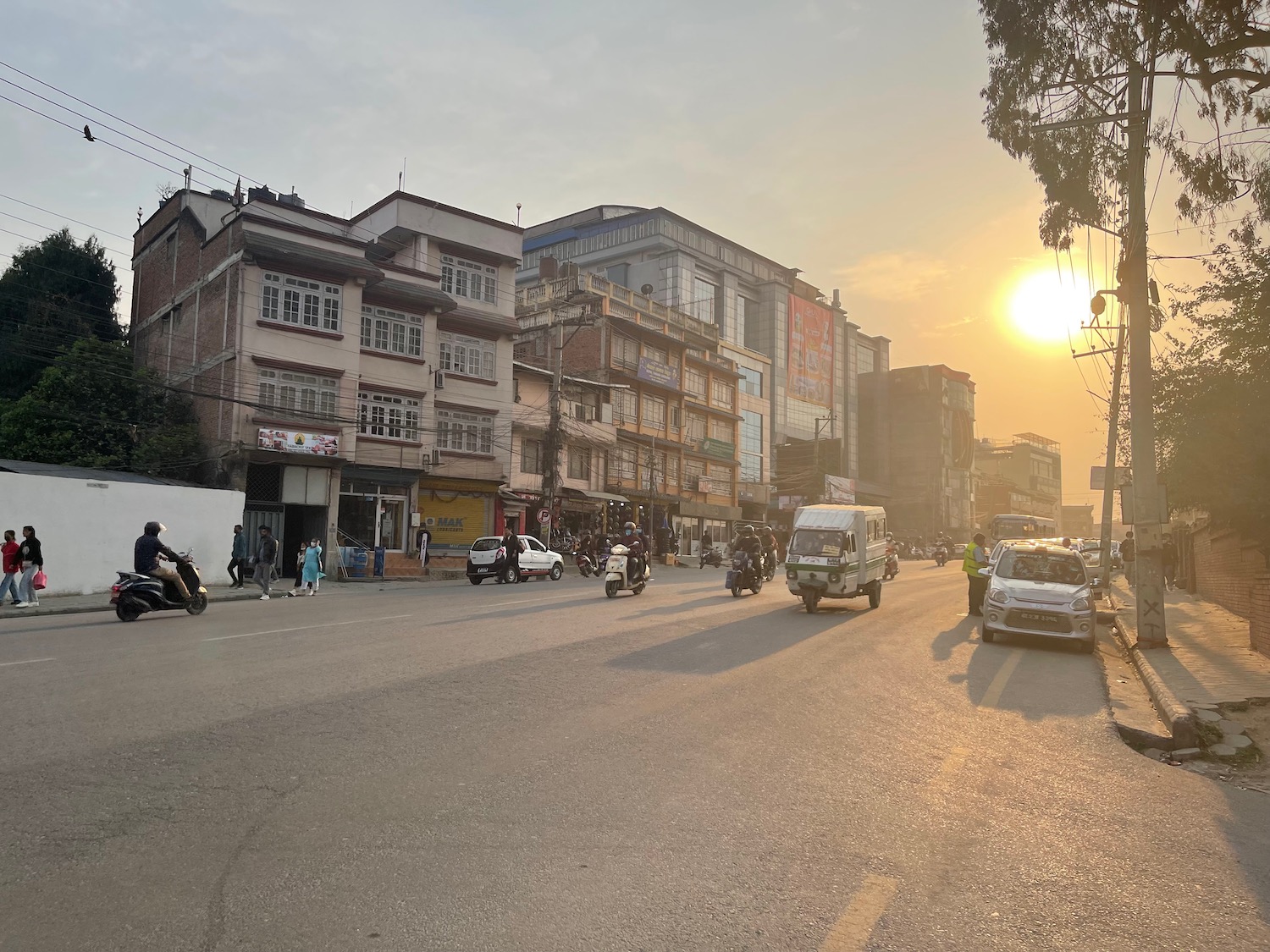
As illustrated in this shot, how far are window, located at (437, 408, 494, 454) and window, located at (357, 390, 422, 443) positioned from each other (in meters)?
1.69

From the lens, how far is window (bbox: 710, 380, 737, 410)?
62844mm

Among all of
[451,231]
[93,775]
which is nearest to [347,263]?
[451,231]

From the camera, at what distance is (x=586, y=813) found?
5059 mm

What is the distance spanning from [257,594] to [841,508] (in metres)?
15.1

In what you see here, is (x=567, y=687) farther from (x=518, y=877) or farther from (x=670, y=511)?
(x=670, y=511)

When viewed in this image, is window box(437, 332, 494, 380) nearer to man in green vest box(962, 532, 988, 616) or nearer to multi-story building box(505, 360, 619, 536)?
multi-story building box(505, 360, 619, 536)

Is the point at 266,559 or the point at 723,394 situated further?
the point at 723,394

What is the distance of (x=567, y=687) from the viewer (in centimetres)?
887

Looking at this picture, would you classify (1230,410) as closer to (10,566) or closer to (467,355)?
(10,566)

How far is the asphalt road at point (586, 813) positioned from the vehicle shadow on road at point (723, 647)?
188mm

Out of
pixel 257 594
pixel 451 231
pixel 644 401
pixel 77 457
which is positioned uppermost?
pixel 451 231

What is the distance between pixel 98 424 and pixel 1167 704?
112 ft

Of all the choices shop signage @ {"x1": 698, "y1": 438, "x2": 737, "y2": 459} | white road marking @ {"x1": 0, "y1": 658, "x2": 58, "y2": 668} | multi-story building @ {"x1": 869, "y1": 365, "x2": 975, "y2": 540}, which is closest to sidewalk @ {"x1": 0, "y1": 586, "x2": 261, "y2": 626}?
white road marking @ {"x1": 0, "y1": 658, "x2": 58, "y2": 668}

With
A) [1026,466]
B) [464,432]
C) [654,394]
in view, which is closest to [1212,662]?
[464,432]
